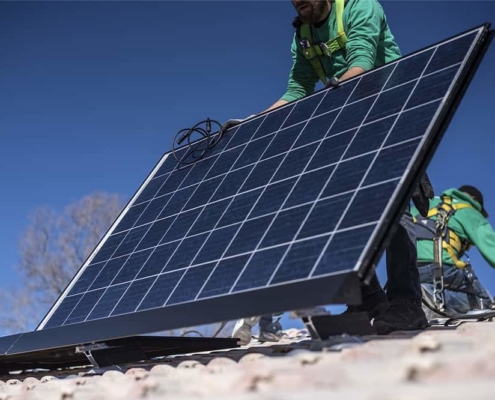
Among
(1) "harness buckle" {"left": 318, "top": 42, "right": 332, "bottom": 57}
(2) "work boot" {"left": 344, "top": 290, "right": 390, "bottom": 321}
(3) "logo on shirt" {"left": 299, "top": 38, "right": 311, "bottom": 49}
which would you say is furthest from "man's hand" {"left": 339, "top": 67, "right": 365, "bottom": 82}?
(2) "work boot" {"left": 344, "top": 290, "right": 390, "bottom": 321}

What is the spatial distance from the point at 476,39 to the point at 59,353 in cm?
365

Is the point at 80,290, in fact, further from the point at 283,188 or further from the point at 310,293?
the point at 310,293

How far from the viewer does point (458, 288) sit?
9883mm

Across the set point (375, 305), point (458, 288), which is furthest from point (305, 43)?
point (458, 288)

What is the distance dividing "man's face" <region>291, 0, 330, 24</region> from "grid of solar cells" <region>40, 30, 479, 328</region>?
89cm

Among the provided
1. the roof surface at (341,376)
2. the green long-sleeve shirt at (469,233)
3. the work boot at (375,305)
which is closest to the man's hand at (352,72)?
the work boot at (375,305)

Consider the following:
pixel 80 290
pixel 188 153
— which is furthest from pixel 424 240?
pixel 80 290

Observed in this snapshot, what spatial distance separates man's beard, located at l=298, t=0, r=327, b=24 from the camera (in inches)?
239

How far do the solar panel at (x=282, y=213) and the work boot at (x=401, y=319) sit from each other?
3.70ft

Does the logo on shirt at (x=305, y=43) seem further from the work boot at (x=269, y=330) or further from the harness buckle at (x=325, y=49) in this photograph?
the work boot at (x=269, y=330)

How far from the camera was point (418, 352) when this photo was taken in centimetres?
283

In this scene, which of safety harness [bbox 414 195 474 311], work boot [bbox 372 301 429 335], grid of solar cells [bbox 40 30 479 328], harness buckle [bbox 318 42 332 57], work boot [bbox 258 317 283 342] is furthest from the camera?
safety harness [bbox 414 195 474 311]

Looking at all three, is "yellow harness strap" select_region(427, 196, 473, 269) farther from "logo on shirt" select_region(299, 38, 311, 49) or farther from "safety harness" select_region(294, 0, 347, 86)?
"logo on shirt" select_region(299, 38, 311, 49)

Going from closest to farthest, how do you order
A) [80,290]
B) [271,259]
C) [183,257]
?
[271,259] → [183,257] → [80,290]
